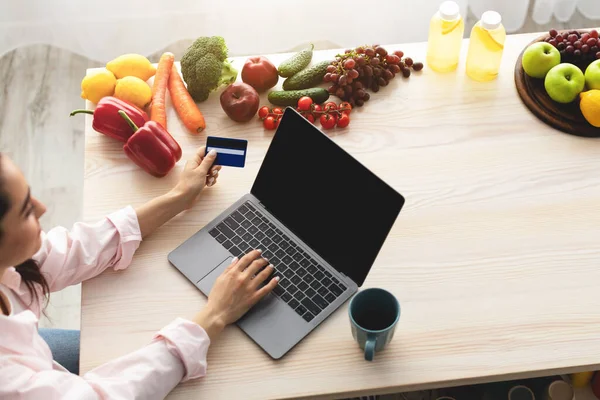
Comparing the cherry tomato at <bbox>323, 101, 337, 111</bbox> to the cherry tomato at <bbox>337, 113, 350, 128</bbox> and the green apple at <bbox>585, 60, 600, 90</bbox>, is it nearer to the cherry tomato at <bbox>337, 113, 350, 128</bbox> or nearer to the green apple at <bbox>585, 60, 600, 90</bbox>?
the cherry tomato at <bbox>337, 113, 350, 128</bbox>

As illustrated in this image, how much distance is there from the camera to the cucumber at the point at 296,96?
5.03 feet

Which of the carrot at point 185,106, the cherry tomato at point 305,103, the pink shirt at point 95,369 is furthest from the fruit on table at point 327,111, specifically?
the pink shirt at point 95,369

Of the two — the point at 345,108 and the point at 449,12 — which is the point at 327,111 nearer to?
the point at 345,108

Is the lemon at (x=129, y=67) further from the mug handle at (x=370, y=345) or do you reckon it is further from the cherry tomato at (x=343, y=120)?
the mug handle at (x=370, y=345)

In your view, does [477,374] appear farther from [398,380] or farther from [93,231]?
[93,231]

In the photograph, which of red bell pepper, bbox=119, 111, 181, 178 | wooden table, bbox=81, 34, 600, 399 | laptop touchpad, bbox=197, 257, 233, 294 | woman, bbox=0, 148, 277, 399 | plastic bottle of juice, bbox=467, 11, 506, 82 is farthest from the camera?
plastic bottle of juice, bbox=467, 11, 506, 82

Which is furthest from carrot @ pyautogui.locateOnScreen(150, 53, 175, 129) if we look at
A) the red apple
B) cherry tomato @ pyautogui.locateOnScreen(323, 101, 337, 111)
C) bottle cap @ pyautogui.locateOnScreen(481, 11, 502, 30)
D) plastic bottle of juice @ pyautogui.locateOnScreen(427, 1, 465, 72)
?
bottle cap @ pyautogui.locateOnScreen(481, 11, 502, 30)

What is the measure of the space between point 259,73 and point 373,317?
2.06 feet

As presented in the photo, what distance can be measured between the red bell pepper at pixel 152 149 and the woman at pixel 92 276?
0.05 meters

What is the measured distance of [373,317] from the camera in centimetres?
118

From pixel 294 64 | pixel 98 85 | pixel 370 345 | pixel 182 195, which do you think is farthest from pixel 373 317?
pixel 98 85

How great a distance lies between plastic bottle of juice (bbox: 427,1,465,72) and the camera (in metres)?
1.52

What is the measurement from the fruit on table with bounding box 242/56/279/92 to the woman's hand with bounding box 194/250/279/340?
0.44 m

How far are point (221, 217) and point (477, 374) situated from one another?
1.78ft
